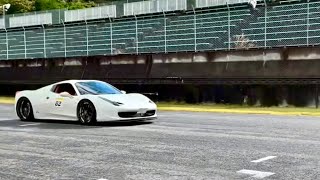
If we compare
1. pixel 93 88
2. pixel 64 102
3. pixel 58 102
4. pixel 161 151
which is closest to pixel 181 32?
pixel 93 88

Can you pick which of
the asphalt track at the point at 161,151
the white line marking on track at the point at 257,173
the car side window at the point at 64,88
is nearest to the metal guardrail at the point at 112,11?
the car side window at the point at 64,88

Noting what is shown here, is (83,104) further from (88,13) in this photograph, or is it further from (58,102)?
(88,13)

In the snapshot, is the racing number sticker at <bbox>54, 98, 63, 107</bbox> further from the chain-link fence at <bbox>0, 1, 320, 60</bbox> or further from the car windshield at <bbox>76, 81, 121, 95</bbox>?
the chain-link fence at <bbox>0, 1, 320, 60</bbox>

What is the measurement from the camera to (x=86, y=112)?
44.0ft

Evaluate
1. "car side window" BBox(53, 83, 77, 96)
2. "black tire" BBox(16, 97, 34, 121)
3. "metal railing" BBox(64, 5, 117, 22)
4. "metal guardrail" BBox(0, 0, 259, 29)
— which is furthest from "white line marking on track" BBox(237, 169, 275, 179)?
"metal railing" BBox(64, 5, 117, 22)

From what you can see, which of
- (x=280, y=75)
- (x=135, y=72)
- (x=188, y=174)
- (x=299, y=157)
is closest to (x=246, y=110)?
(x=280, y=75)

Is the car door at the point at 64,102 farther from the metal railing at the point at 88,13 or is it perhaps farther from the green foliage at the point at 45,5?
the green foliage at the point at 45,5

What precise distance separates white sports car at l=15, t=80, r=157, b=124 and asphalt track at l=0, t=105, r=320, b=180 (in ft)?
1.25

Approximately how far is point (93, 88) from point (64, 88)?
0.95m

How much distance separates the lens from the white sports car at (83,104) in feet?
42.2

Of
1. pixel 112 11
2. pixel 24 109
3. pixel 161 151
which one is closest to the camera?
pixel 161 151

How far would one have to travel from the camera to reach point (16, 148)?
945 centimetres

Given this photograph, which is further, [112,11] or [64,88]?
[112,11]

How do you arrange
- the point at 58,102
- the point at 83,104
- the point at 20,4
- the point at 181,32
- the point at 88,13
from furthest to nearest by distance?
the point at 20,4
the point at 88,13
the point at 181,32
the point at 58,102
the point at 83,104
